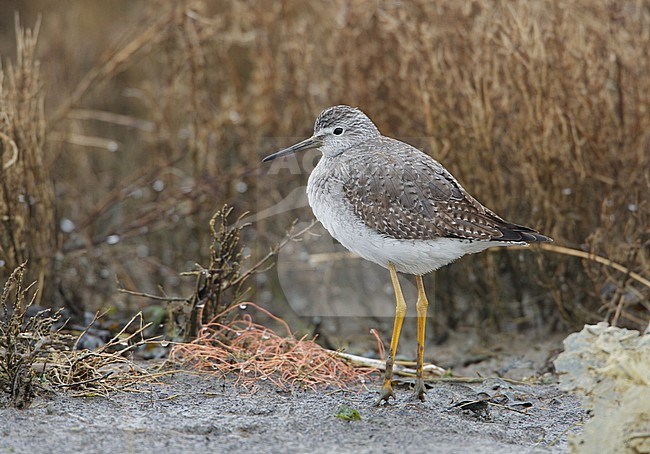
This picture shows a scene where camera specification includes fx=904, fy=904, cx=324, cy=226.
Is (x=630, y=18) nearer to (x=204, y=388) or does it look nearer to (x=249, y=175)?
(x=249, y=175)

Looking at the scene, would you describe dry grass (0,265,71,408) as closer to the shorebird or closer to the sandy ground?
the sandy ground

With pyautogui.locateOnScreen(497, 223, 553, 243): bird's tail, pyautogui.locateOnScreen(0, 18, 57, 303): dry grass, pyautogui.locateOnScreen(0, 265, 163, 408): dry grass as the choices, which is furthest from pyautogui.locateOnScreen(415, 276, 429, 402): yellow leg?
pyautogui.locateOnScreen(0, 18, 57, 303): dry grass

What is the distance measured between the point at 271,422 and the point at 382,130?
2.96m

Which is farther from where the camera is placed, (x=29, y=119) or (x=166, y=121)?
(x=166, y=121)

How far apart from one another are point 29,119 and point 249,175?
1.78 m

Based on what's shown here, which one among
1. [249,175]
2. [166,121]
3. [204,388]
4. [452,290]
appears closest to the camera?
[204,388]

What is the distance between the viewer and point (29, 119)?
5.17 m

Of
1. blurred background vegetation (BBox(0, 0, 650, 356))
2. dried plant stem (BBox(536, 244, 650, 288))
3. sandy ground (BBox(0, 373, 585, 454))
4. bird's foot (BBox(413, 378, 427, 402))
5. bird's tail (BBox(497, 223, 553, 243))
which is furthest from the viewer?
blurred background vegetation (BBox(0, 0, 650, 356))

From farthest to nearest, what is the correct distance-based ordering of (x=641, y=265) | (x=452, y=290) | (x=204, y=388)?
(x=452, y=290) → (x=641, y=265) → (x=204, y=388)

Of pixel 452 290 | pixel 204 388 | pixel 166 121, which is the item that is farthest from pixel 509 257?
pixel 166 121

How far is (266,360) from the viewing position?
4531 millimetres

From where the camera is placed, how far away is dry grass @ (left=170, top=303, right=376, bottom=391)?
14.2 feet

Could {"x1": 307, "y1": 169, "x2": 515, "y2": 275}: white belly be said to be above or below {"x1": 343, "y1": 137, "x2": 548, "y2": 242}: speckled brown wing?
below

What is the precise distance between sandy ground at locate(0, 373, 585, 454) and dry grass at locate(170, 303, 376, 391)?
4.0 inches
